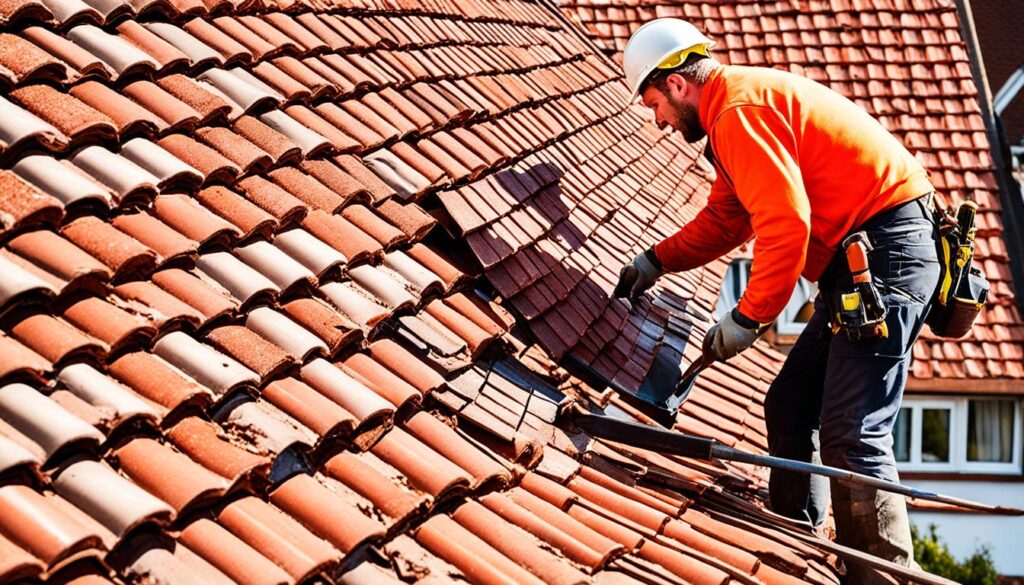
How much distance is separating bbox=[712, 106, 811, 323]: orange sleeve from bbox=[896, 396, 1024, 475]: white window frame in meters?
9.67

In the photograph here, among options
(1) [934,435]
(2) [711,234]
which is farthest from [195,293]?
(1) [934,435]

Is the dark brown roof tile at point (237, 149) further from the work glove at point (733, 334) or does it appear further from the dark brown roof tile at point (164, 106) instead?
the work glove at point (733, 334)

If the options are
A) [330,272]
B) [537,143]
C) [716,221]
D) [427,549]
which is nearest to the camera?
[427,549]

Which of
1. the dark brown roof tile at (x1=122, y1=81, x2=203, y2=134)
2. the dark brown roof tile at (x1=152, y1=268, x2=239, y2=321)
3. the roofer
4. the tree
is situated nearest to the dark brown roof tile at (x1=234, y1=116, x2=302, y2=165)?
the dark brown roof tile at (x1=122, y1=81, x2=203, y2=134)

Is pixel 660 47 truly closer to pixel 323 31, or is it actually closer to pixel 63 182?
pixel 323 31

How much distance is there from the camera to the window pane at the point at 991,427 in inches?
512

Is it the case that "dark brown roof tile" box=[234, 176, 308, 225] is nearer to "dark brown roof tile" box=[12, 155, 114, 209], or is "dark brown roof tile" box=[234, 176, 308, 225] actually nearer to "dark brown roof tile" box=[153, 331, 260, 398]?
"dark brown roof tile" box=[12, 155, 114, 209]

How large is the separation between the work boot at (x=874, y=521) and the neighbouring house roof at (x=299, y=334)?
329 millimetres

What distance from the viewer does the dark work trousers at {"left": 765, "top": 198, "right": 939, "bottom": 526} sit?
3818 mm

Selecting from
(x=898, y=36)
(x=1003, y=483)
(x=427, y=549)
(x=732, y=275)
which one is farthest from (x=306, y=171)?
(x=1003, y=483)

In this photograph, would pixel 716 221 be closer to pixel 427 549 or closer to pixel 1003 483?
pixel 427 549

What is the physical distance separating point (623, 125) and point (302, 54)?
11.3ft

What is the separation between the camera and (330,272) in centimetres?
317

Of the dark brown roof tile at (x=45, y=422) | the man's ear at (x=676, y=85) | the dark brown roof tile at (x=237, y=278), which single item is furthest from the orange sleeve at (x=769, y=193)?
the dark brown roof tile at (x=45, y=422)
